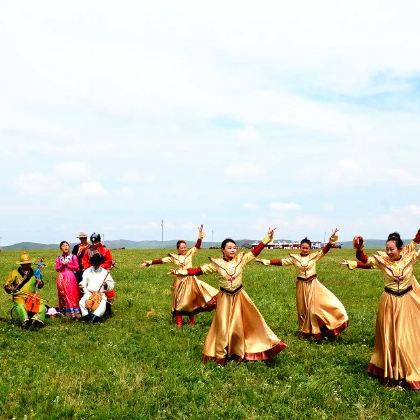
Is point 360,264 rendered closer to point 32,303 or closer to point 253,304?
point 253,304

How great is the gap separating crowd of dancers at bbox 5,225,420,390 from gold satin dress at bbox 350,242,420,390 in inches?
0.7

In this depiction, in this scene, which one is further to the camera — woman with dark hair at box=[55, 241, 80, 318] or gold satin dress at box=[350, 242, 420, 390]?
woman with dark hair at box=[55, 241, 80, 318]

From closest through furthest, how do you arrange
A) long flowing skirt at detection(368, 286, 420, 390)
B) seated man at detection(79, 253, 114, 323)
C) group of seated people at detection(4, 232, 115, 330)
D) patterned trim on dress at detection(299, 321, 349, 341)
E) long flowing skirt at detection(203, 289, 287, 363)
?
1. long flowing skirt at detection(368, 286, 420, 390)
2. long flowing skirt at detection(203, 289, 287, 363)
3. patterned trim on dress at detection(299, 321, 349, 341)
4. group of seated people at detection(4, 232, 115, 330)
5. seated man at detection(79, 253, 114, 323)

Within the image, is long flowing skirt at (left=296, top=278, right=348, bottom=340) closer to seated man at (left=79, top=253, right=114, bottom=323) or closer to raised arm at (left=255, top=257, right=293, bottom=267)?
raised arm at (left=255, top=257, right=293, bottom=267)

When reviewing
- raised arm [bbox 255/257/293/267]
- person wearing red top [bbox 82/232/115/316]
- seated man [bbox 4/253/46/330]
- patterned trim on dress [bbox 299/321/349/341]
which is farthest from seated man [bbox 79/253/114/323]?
patterned trim on dress [bbox 299/321/349/341]

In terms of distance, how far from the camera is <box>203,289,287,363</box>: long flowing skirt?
11477 mm

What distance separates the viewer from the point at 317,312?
14.2m

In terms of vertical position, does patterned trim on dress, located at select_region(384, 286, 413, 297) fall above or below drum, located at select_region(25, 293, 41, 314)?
above

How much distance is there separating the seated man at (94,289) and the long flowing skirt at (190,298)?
2622mm

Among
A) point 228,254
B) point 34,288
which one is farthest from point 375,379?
point 34,288

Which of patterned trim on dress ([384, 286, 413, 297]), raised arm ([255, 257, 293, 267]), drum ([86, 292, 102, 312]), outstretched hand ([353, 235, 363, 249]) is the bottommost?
drum ([86, 292, 102, 312])

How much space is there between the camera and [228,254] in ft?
39.5

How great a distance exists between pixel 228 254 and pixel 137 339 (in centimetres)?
433

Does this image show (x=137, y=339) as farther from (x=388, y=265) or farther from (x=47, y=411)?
(x=388, y=265)
